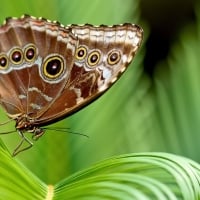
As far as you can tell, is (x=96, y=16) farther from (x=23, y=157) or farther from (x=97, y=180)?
(x=97, y=180)

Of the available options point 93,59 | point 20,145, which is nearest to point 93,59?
point 93,59

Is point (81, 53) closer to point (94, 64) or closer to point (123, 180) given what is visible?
point (94, 64)

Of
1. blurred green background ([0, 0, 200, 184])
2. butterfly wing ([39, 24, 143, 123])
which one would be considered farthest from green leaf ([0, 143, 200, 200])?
blurred green background ([0, 0, 200, 184])

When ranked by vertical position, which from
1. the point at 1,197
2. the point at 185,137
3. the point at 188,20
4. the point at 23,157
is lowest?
the point at 1,197

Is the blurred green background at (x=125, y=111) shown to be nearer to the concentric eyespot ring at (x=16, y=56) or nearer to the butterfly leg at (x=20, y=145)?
the butterfly leg at (x=20, y=145)

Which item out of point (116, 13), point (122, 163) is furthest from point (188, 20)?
point (122, 163)

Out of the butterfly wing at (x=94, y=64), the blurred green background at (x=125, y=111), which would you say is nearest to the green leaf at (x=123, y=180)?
the butterfly wing at (x=94, y=64)

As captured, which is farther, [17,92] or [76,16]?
[76,16]

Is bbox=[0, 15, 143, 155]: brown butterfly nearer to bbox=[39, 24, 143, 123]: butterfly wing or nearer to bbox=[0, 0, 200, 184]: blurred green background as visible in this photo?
bbox=[39, 24, 143, 123]: butterfly wing
